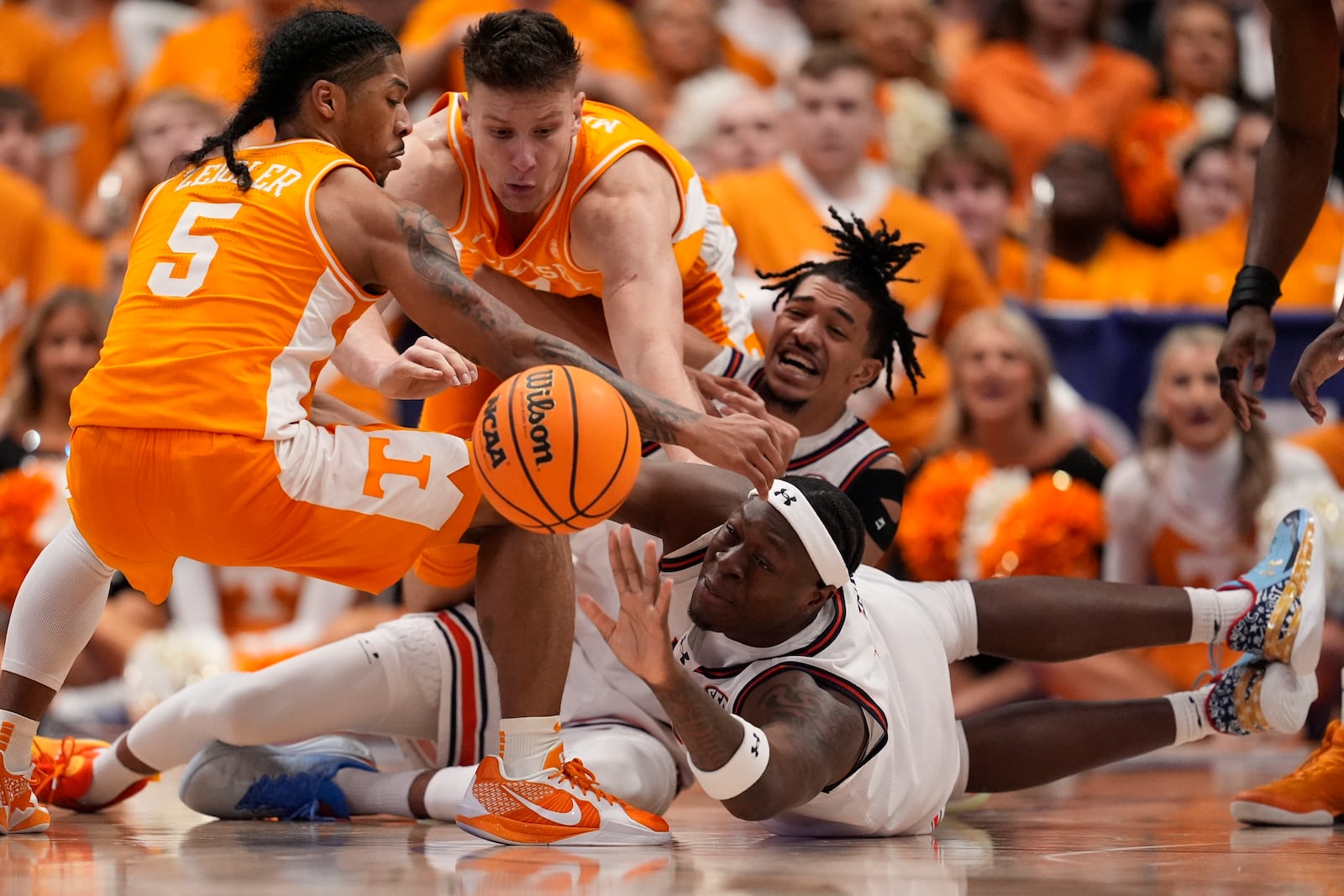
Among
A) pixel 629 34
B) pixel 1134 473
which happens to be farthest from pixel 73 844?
pixel 629 34

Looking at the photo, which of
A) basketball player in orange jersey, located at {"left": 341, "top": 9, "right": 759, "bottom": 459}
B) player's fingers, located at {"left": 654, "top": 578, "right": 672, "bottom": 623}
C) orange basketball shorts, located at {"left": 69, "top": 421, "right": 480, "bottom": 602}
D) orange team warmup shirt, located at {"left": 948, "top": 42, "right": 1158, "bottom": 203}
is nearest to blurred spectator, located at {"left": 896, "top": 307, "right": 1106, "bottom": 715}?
basketball player in orange jersey, located at {"left": 341, "top": 9, "right": 759, "bottom": 459}

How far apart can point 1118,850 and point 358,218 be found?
6.86 ft

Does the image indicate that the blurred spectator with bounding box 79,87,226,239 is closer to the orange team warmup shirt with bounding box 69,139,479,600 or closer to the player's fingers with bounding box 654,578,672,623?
the orange team warmup shirt with bounding box 69,139,479,600

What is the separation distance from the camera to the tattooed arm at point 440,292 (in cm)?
358

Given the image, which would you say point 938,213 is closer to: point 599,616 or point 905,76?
point 905,76

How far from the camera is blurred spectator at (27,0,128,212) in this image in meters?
9.17

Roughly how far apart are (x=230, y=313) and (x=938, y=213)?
462 cm

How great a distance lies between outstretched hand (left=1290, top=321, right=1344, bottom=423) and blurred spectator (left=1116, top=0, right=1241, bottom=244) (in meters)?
4.70

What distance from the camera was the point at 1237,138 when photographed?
315 inches

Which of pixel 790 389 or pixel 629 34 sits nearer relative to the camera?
pixel 790 389

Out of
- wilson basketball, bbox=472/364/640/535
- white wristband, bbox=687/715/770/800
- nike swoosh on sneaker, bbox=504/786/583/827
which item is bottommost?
nike swoosh on sneaker, bbox=504/786/583/827

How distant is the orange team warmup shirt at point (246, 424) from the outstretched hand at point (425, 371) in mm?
116

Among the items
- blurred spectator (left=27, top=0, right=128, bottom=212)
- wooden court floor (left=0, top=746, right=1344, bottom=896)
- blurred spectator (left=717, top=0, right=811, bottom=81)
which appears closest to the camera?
wooden court floor (left=0, top=746, right=1344, bottom=896)

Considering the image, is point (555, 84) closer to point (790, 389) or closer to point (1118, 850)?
point (790, 389)
